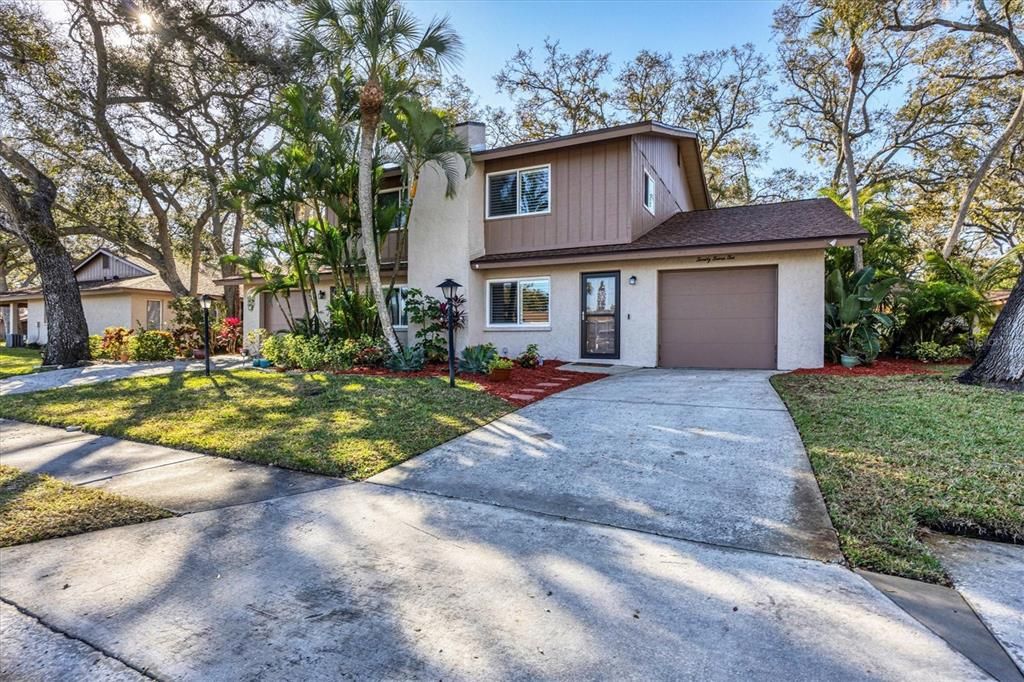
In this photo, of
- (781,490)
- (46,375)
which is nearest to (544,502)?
(781,490)

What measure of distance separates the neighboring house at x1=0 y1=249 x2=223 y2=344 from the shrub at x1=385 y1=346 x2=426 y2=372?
15.1 m

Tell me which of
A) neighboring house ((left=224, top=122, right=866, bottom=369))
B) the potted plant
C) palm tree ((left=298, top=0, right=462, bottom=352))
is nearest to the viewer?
the potted plant

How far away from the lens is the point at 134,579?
276 centimetres

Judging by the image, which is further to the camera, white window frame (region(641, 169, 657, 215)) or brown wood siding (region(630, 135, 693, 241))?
white window frame (region(641, 169, 657, 215))

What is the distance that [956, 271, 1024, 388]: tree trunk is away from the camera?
6969mm

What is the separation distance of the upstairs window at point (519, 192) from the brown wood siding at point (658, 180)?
192 centimetres

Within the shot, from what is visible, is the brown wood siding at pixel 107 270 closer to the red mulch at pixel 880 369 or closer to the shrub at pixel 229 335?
the shrub at pixel 229 335

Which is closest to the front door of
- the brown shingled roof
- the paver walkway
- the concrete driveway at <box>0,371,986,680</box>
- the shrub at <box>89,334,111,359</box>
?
the brown shingled roof

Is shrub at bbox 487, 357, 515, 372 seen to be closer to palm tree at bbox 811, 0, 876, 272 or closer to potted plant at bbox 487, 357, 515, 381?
potted plant at bbox 487, 357, 515, 381

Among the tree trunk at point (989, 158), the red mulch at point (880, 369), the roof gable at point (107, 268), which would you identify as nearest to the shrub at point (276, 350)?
the red mulch at point (880, 369)

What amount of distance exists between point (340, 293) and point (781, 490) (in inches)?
390

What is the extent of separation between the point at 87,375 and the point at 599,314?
10709mm

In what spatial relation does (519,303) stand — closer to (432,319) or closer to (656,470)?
(432,319)

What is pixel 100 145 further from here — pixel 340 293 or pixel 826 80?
pixel 826 80
